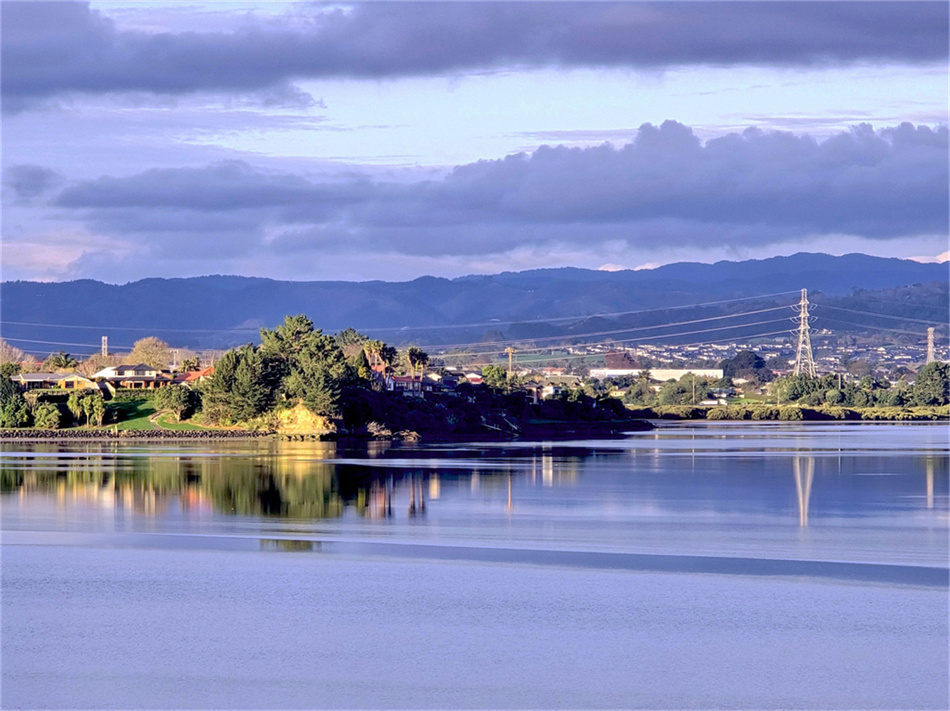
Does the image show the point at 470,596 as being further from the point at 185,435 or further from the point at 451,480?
the point at 185,435

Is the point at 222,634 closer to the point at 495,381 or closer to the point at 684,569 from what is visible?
the point at 684,569

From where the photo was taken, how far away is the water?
13.2 metres

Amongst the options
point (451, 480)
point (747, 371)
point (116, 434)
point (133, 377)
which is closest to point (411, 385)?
point (133, 377)

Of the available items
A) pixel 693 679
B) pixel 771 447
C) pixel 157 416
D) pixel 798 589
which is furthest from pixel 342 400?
pixel 693 679

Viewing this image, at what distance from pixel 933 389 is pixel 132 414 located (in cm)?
8723

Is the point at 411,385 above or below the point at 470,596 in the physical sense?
above

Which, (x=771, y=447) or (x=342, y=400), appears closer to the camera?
(x=771, y=447)

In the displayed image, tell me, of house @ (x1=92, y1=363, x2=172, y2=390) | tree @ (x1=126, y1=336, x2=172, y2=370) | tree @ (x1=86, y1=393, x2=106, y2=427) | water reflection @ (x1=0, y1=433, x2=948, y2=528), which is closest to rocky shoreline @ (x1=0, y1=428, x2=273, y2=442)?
tree @ (x1=86, y1=393, x2=106, y2=427)

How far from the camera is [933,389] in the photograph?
131m

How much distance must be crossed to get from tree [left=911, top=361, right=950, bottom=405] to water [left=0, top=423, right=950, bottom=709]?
101m

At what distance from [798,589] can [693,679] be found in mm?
5585

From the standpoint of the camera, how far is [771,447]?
62688 mm

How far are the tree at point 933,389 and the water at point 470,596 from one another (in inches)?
3976

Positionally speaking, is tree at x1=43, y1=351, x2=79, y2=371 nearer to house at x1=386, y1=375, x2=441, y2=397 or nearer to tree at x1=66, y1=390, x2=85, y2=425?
tree at x1=66, y1=390, x2=85, y2=425
